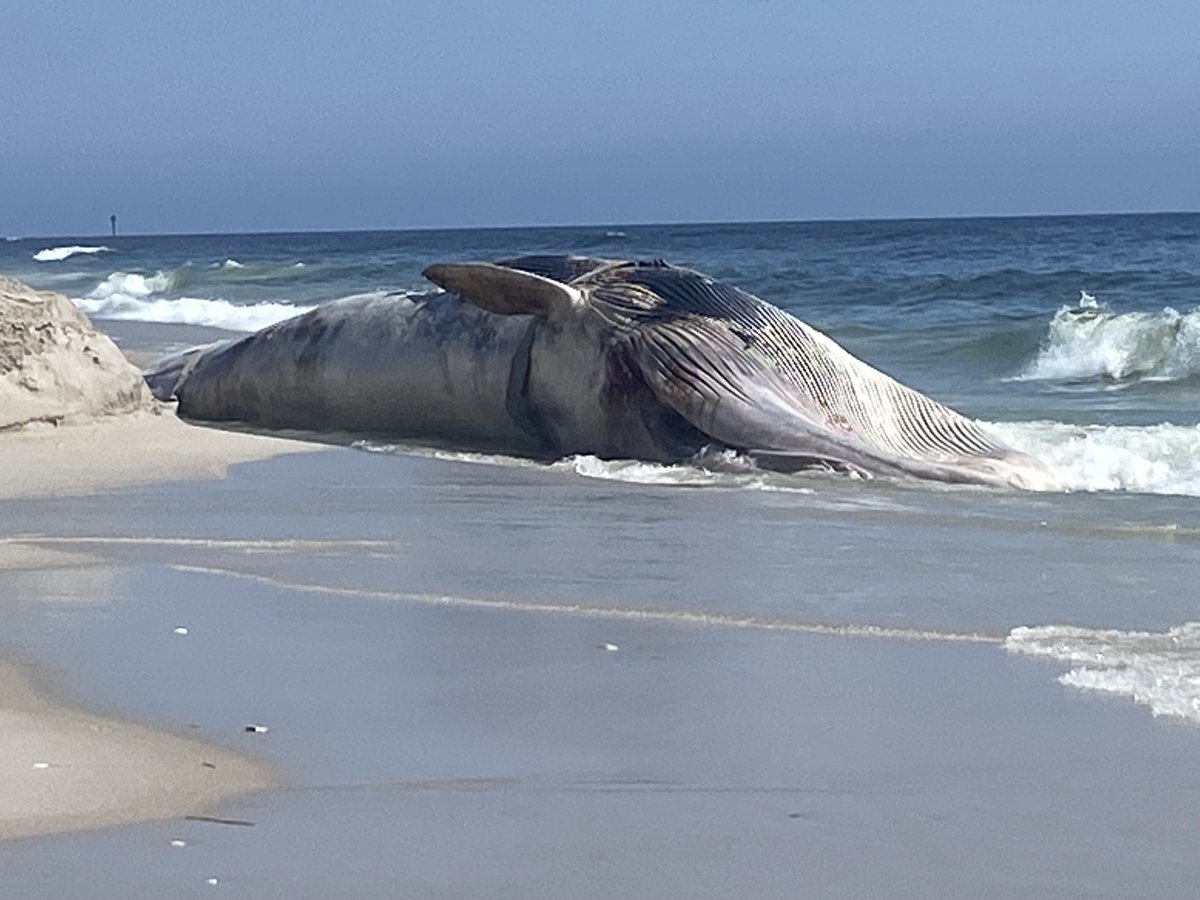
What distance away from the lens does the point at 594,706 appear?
3.97 meters

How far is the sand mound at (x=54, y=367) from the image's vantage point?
27.5 feet

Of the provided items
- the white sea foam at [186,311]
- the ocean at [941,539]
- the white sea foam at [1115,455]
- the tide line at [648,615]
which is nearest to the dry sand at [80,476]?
the tide line at [648,615]

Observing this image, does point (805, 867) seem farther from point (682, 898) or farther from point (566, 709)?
point (566, 709)

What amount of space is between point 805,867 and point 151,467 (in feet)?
17.6

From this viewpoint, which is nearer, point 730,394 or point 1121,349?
A: point 730,394

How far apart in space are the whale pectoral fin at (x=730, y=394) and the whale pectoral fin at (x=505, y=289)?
39 cm

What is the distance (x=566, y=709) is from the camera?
3.94 m

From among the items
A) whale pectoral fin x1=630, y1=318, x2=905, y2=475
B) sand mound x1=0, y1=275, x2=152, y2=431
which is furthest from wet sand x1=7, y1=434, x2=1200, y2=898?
sand mound x1=0, y1=275, x2=152, y2=431

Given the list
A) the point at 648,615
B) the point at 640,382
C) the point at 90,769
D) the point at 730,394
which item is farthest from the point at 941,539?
A: the point at 90,769

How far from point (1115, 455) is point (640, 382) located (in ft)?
7.09

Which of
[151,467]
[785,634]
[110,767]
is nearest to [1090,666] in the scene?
[785,634]

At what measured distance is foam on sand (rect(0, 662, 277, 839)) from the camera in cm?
308

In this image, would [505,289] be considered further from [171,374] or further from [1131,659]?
[1131,659]

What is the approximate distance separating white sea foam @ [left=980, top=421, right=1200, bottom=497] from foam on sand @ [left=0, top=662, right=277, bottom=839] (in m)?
5.34
